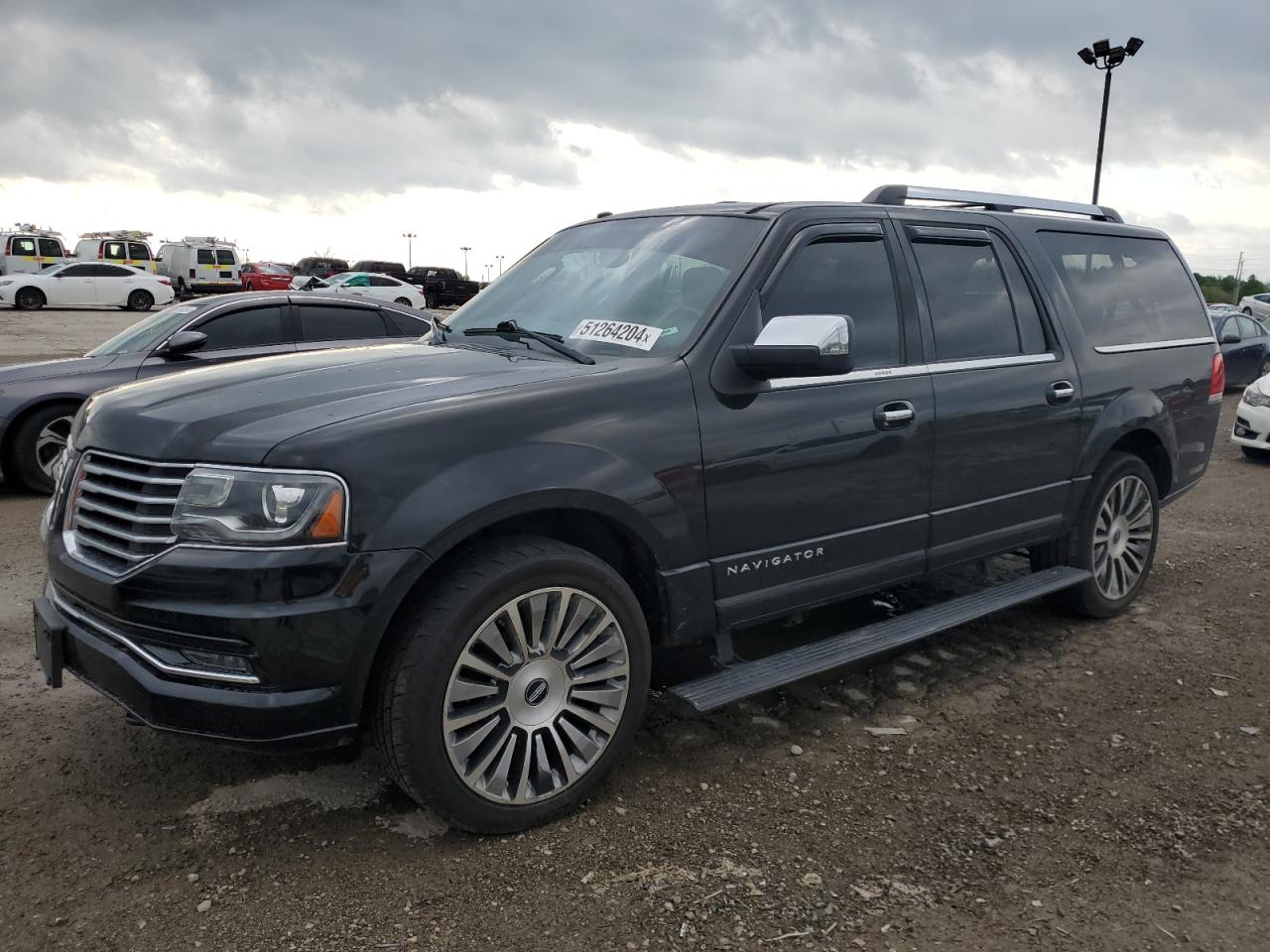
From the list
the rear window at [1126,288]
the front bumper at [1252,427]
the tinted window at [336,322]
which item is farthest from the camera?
the front bumper at [1252,427]

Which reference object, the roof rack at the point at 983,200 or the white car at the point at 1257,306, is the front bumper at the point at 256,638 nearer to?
the roof rack at the point at 983,200

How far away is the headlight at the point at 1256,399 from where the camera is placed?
1041cm

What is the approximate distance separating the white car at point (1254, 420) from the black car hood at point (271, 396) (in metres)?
9.43

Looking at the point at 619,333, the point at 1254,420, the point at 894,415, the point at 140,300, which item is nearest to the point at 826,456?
the point at 894,415

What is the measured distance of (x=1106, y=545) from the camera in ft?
16.6

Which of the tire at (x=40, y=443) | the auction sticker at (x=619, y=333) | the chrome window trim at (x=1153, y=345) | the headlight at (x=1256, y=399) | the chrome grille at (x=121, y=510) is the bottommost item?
the tire at (x=40, y=443)

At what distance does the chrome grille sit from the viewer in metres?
2.76

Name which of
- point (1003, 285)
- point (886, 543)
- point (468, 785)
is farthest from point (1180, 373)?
point (468, 785)

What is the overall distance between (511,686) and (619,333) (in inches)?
51.2

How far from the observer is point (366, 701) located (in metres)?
2.86

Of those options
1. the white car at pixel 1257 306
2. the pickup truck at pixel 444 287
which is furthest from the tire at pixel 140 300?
the white car at pixel 1257 306

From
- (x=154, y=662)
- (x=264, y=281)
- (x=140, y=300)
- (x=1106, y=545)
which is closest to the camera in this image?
(x=154, y=662)

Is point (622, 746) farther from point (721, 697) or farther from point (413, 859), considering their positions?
point (413, 859)

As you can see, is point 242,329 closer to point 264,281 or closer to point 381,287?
point 381,287
